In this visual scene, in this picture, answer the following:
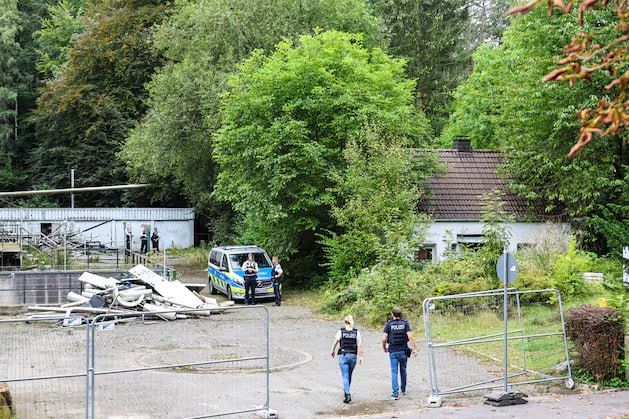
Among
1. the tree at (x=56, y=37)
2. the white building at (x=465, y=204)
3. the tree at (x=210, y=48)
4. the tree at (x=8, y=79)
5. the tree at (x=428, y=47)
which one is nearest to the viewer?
the white building at (x=465, y=204)

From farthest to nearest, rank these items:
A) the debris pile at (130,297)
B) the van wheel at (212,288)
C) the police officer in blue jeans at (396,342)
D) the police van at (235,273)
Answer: the van wheel at (212,288)
the police van at (235,273)
the debris pile at (130,297)
the police officer in blue jeans at (396,342)

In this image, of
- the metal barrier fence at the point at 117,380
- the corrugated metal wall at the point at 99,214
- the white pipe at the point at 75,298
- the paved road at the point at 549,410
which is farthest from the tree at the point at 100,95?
the paved road at the point at 549,410

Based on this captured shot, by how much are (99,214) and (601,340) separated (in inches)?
1798

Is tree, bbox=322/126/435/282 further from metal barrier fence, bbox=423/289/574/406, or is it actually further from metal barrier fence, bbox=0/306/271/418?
metal barrier fence, bbox=0/306/271/418

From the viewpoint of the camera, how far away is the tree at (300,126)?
29141 mm

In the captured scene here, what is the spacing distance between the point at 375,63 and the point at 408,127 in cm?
526

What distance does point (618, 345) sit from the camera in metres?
14.6

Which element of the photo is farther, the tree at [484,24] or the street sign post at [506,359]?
the tree at [484,24]

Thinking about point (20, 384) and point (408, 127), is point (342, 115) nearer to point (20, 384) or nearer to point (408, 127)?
point (408, 127)

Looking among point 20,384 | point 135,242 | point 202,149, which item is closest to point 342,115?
point 202,149

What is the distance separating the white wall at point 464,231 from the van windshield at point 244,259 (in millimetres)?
6286

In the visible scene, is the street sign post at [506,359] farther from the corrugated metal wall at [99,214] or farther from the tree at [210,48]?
the corrugated metal wall at [99,214]

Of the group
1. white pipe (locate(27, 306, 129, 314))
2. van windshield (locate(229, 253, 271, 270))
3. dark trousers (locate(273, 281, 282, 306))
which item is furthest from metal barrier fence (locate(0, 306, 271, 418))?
van windshield (locate(229, 253, 271, 270))

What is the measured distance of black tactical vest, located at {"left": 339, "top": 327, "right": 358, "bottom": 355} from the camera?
536 inches
